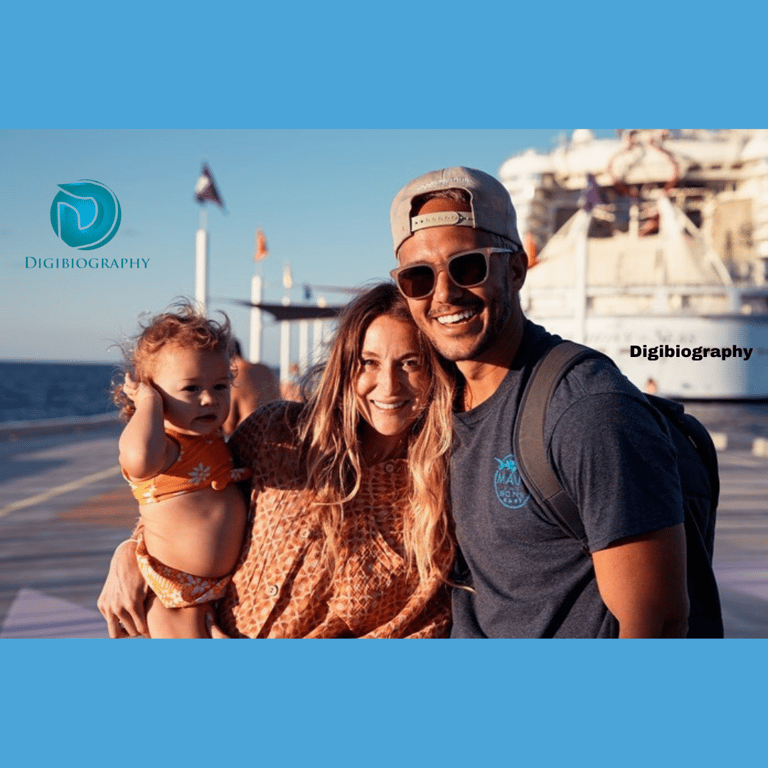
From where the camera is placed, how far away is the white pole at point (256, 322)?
3.58 m

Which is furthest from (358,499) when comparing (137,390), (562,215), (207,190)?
(562,215)

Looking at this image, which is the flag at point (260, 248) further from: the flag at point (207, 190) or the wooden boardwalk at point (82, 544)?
the wooden boardwalk at point (82, 544)

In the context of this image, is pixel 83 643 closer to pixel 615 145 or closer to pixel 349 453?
pixel 349 453

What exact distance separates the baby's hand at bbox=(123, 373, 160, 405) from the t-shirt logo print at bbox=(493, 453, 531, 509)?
3.23 feet

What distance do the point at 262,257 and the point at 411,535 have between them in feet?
5.87

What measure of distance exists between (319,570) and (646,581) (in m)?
0.88

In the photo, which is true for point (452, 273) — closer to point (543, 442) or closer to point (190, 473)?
point (543, 442)

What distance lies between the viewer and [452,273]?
2092mm

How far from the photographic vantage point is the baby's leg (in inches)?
96.0

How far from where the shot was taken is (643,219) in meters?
6.55

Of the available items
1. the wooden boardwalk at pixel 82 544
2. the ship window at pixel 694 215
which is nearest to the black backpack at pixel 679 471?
the wooden boardwalk at pixel 82 544

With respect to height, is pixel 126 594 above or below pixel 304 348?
below

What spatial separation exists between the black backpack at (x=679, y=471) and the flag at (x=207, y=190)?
188cm

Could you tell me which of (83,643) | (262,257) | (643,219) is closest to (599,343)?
(262,257)
